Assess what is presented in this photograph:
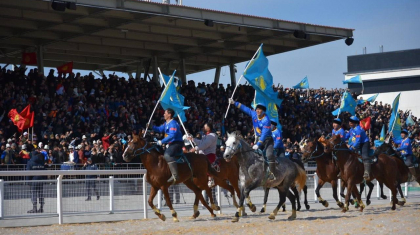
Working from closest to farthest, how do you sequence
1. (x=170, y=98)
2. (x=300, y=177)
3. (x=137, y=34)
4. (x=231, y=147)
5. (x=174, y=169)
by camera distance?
1. (x=231, y=147)
2. (x=174, y=169)
3. (x=300, y=177)
4. (x=170, y=98)
5. (x=137, y=34)

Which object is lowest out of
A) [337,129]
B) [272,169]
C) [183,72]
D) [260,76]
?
[272,169]

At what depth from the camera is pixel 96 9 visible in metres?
28.2

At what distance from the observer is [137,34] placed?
112ft

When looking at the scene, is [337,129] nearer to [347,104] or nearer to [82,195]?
[82,195]

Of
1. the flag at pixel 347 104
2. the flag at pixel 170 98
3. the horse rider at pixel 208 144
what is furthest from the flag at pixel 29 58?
the horse rider at pixel 208 144

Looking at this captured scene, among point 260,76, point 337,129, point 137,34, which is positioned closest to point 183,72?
point 137,34

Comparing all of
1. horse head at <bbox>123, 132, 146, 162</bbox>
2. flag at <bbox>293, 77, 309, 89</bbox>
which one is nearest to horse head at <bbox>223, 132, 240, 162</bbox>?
horse head at <bbox>123, 132, 146, 162</bbox>

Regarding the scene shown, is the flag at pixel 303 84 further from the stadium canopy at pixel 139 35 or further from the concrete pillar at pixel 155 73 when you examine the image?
the concrete pillar at pixel 155 73

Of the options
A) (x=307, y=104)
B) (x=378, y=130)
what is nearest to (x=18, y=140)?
(x=307, y=104)

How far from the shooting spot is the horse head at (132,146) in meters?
14.5

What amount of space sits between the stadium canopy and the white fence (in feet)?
38.5

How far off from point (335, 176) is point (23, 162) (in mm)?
9681

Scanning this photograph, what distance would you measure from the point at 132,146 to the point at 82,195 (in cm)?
190

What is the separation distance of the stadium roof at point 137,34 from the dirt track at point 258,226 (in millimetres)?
14214
